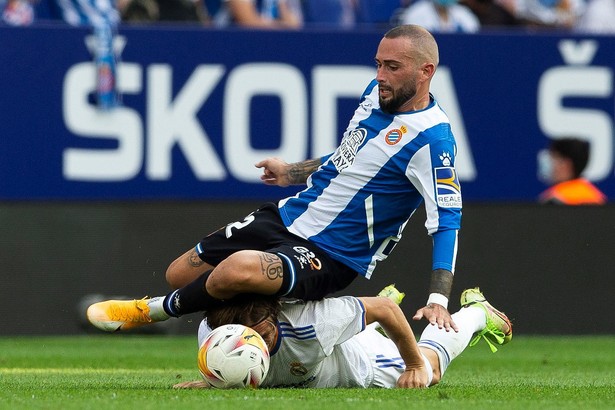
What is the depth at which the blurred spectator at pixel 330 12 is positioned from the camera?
14.0 meters

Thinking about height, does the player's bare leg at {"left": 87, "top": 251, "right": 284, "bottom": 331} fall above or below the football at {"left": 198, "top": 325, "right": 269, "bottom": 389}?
above

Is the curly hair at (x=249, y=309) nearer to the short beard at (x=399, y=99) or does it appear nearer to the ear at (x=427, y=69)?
the short beard at (x=399, y=99)

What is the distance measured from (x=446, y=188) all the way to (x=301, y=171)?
117 centimetres

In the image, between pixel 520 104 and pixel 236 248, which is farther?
pixel 520 104

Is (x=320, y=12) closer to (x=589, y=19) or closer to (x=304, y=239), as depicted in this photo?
(x=589, y=19)

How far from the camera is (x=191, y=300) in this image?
695 cm

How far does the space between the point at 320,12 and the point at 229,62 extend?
1.81 meters

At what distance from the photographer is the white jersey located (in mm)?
6961

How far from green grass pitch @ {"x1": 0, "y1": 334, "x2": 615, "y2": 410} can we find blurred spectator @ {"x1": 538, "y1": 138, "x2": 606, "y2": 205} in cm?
126

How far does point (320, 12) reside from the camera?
14.1 m

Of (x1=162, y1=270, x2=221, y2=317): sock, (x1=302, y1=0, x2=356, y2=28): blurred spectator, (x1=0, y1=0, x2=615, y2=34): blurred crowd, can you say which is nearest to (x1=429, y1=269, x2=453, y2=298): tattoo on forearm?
(x1=162, y1=270, x2=221, y2=317): sock

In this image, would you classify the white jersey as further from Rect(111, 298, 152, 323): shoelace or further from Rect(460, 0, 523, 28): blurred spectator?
Rect(460, 0, 523, 28): blurred spectator

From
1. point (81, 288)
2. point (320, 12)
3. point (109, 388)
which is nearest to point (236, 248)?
point (109, 388)

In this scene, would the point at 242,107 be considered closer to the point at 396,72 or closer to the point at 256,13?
the point at 256,13
